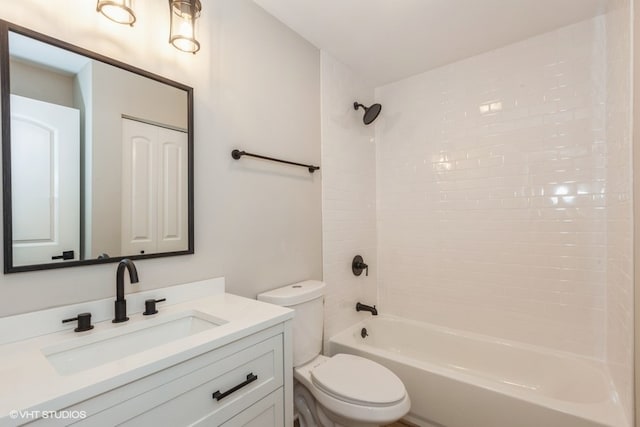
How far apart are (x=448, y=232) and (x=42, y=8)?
2.50m

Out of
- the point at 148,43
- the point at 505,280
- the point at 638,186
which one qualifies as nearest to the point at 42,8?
the point at 148,43

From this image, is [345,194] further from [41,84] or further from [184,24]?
[41,84]

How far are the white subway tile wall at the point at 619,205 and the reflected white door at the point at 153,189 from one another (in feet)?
6.59

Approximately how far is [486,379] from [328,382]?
3.85ft

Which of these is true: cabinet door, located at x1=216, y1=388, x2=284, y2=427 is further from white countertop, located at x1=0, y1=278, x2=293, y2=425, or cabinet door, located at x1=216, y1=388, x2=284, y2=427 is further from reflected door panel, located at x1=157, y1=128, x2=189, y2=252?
reflected door panel, located at x1=157, y1=128, x2=189, y2=252

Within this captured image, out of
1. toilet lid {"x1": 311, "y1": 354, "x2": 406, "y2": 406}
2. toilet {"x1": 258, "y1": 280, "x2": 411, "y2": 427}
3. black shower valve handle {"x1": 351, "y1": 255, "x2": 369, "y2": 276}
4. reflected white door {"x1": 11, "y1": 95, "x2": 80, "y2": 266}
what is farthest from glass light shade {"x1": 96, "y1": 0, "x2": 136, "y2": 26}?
black shower valve handle {"x1": 351, "y1": 255, "x2": 369, "y2": 276}

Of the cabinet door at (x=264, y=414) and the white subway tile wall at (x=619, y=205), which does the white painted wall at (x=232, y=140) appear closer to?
the cabinet door at (x=264, y=414)

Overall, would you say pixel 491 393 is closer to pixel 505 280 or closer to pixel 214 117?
pixel 505 280

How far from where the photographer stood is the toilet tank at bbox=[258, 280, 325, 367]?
1608mm

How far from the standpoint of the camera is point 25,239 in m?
0.94

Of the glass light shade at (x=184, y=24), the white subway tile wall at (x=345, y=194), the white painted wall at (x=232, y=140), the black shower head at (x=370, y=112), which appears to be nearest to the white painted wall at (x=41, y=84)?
the white painted wall at (x=232, y=140)

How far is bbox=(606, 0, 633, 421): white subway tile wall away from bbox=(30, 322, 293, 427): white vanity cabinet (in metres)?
1.53

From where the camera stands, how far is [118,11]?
43.1 inches

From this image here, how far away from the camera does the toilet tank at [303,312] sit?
161cm
